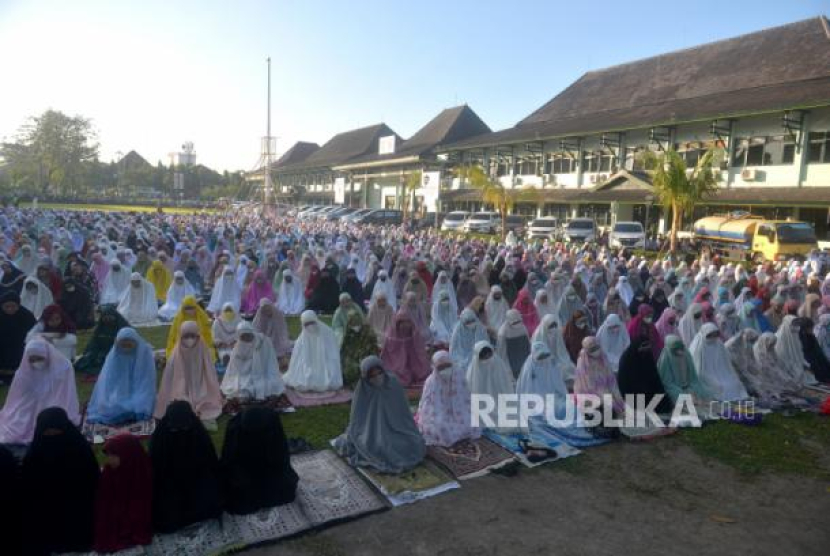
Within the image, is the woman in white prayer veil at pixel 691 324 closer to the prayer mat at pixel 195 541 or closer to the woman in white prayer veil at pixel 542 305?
the woman in white prayer veil at pixel 542 305

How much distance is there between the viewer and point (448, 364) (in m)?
5.39

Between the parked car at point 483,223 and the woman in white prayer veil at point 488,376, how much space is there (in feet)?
70.6

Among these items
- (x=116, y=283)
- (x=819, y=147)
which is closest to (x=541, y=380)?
(x=116, y=283)

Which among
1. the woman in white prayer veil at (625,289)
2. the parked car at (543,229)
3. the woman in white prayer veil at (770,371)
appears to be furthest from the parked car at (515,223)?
the woman in white prayer veil at (770,371)

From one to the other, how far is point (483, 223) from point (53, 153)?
1840 inches

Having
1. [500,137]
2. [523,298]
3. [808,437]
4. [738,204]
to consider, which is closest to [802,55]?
[738,204]

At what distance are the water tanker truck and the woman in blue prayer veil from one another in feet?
53.1

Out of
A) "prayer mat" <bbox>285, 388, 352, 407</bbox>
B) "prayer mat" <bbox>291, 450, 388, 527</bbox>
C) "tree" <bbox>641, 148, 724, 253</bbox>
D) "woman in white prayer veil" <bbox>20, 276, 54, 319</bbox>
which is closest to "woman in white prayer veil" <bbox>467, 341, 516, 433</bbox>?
"prayer mat" <bbox>285, 388, 352, 407</bbox>

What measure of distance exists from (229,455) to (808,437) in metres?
5.50

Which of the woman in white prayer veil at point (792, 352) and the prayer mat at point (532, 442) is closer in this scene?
the prayer mat at point (532, 442)

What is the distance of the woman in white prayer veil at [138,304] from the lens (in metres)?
9.56

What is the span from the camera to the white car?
819 inches

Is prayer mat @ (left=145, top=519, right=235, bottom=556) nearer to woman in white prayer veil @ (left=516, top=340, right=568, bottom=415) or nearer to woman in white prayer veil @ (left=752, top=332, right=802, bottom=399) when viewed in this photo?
woman in white prayer veil @ (left=516, top=340, right=568, bottom=415)

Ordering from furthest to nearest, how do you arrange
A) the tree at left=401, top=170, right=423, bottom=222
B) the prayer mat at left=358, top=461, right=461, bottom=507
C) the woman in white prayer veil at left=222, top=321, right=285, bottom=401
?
the tree at left=401, top=170, right=423, bottom=222
the woman in white prayer veil at left=222, top=321, right=285, bottom=401
the prayer mat at left=358, top=461, right=461, bottom=507
